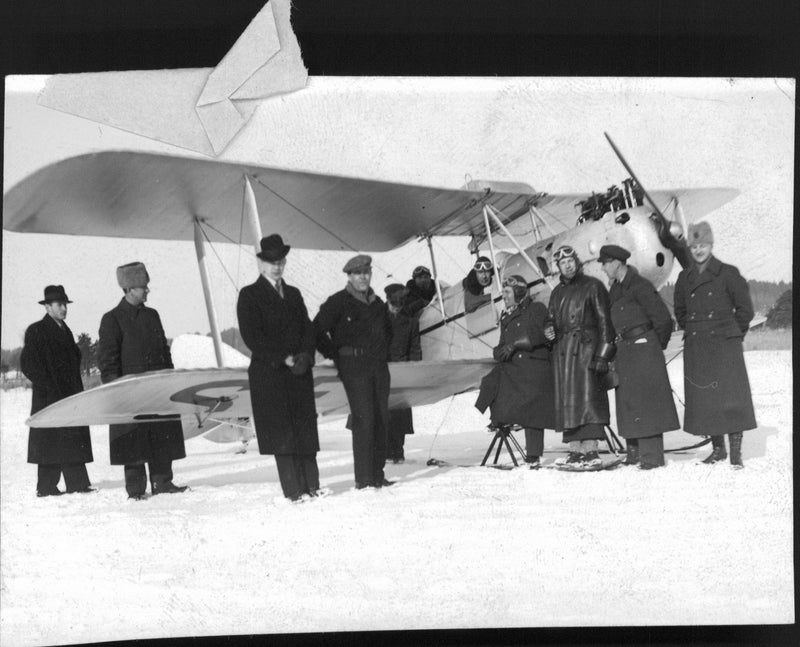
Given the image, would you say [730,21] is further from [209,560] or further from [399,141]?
[209,560]

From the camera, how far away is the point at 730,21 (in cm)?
457

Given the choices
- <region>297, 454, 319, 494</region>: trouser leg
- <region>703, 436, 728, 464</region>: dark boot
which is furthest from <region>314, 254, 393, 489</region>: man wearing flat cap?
<region>703, 436, 728, 464</region>: dark boot

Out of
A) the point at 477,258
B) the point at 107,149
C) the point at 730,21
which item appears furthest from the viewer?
the point at 477,258

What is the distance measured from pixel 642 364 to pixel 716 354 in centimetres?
40

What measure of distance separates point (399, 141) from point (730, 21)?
1.94m

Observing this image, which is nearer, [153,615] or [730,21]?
[153,615]

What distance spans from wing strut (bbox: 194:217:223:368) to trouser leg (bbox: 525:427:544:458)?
1.87 meters

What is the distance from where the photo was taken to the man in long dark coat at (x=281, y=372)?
14.3ft

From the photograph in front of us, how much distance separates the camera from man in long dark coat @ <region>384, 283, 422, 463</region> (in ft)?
15.9

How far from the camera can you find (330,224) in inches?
197

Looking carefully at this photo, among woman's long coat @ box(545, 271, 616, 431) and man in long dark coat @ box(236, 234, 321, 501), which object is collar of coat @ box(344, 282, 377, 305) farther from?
woman's long coat @ box(545, 271, 616, 431)

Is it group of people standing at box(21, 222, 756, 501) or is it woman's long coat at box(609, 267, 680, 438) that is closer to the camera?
group of people standing at box(21, 222, 756, 501)

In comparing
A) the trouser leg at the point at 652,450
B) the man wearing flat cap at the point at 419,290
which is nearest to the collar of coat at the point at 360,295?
the man wearing flat cap at the point at 419,290

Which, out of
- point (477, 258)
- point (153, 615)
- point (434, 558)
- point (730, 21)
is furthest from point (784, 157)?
point (153, 615)
